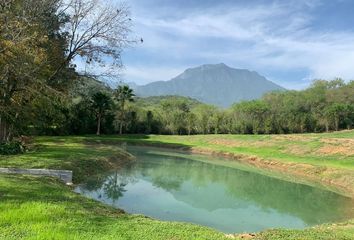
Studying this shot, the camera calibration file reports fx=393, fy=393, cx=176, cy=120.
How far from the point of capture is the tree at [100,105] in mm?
62625

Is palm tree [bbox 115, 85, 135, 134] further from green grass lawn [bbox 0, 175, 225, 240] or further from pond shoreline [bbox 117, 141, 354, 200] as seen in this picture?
green grass lawn [bbox 0, 175, 225, 240]

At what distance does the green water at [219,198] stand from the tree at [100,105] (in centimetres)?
3254

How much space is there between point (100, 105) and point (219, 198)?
44.6 meters

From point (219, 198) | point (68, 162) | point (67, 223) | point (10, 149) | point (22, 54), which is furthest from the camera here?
point (10, 149)

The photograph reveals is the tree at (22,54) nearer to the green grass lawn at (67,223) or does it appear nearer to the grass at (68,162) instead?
the grass at (68,162)

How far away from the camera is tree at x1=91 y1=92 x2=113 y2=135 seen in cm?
6262

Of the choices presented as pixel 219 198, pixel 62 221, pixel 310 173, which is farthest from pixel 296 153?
pixel 62 221

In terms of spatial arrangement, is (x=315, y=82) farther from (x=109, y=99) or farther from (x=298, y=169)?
(x=298, y=169)

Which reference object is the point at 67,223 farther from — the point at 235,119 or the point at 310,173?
the point at 235,119

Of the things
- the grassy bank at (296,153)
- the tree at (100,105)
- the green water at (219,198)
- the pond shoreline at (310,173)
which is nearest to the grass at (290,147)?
the grassy bank at (296,153)

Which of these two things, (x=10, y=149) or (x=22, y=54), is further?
(x=10, y=149)

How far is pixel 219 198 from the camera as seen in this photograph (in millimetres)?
21531

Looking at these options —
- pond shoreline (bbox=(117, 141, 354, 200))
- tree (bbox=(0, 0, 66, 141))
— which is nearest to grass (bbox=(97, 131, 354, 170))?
pond shoreline (bbox=(117, 141, 354, 200))

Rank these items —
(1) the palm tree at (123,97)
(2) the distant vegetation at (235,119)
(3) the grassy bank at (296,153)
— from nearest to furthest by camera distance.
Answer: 1. (3) the grassy bank at (296,153)
2. (1) the palm tree at (123,97)
3. (2) the distant vegetation at (235,119)
